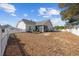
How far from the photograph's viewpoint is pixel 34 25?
3.04 metres

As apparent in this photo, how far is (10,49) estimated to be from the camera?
3.02 m

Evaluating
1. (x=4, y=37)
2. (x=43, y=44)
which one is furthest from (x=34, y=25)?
(x=4, y=37)

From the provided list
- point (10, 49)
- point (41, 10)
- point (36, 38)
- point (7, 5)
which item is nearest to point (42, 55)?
point (36, 38)

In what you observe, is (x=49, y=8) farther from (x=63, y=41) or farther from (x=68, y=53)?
(x=68, y=53)

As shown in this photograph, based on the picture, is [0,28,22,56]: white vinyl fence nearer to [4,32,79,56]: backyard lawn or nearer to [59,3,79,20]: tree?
[4,32,79,56]: backyard lawn

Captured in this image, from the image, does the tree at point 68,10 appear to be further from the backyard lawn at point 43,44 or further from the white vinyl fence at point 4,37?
the white vinyl fence at point 4,37

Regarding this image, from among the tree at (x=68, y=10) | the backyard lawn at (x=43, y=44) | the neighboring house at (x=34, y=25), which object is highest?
the tree at (x=68, y=10)

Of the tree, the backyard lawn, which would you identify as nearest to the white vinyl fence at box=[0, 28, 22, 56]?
the backyard lawn

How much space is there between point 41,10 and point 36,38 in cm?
42

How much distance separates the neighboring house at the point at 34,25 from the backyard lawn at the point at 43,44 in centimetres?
8

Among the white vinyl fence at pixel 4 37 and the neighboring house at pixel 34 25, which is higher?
the neighboring house at pixel 34 25

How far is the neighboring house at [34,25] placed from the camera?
3.04 metres

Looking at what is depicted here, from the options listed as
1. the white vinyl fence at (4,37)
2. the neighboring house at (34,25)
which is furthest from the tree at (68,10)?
the white vinyl fence at (4,37)

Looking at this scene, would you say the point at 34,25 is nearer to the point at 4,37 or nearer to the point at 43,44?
the point at 43,44
